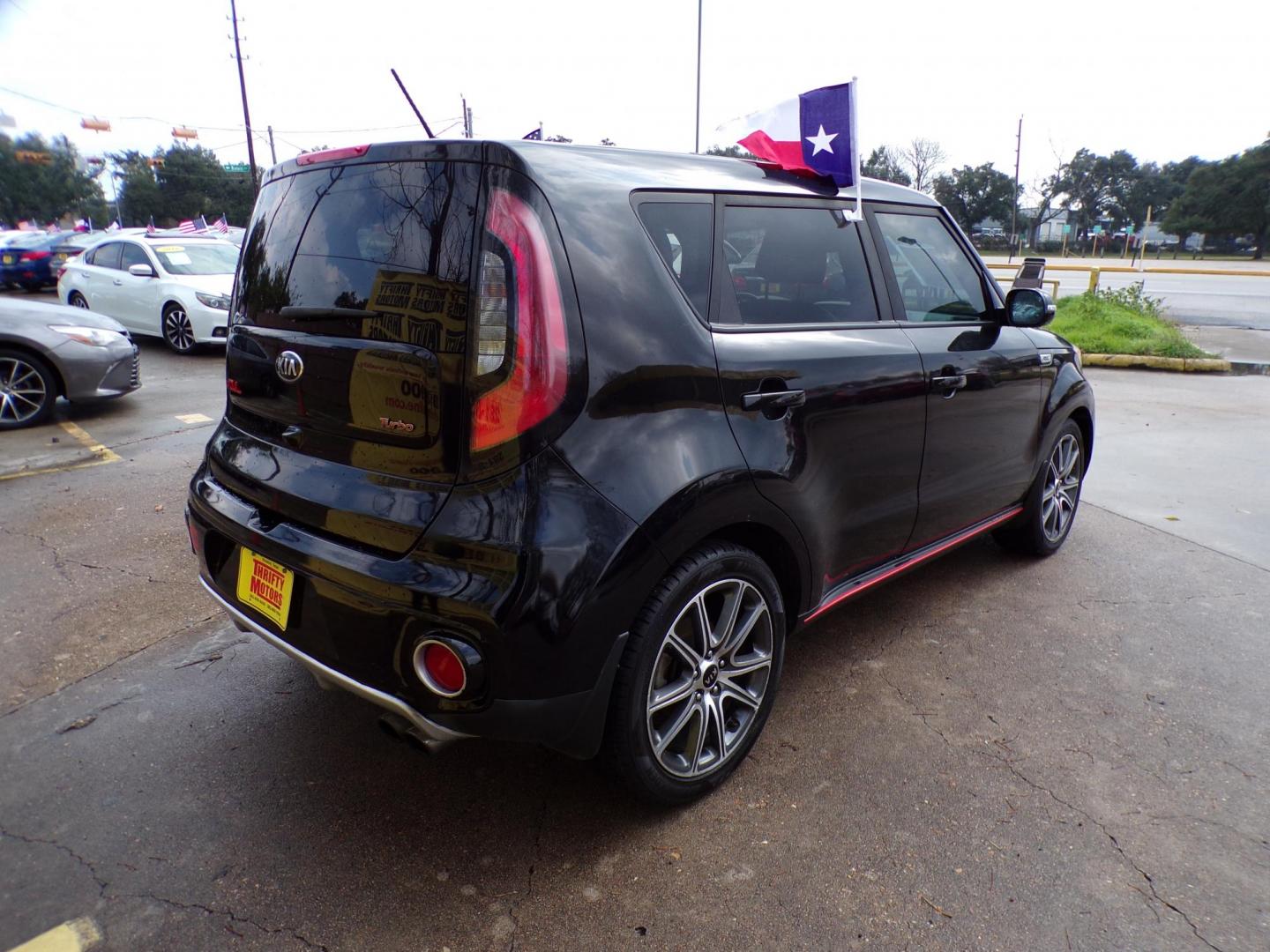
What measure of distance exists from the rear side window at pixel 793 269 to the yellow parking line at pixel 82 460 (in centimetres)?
536

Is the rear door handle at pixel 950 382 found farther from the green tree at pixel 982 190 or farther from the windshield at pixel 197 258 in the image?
the green tree at pixel 982 190

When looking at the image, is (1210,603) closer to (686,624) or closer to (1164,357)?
(686,624)

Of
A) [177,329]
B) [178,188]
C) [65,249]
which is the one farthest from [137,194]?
[177,329]

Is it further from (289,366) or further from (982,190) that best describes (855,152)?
(982,190)

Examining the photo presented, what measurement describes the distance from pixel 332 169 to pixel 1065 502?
3.90 metres

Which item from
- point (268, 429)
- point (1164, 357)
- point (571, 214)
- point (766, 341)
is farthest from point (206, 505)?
point (1164, 357)

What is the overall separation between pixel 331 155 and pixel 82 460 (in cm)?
493

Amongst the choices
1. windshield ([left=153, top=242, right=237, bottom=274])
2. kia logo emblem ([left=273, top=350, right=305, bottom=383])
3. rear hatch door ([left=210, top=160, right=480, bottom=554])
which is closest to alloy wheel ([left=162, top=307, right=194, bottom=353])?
windshield ([left=153, top=242, right=237, bottom=274])

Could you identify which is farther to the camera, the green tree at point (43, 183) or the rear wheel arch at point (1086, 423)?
the green tree at point (43, 183)

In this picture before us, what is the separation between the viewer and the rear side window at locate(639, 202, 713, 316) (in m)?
2.35

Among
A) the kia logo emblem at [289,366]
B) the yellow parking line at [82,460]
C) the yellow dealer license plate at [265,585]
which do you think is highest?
the kia logo emblem at [289,366]

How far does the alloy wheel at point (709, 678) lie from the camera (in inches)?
93.4

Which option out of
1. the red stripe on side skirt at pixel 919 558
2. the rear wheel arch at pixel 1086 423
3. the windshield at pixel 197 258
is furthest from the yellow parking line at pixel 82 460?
the rear wheel arch at pixel 1086 423

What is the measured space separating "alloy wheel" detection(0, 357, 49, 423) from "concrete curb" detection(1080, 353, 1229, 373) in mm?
11220
